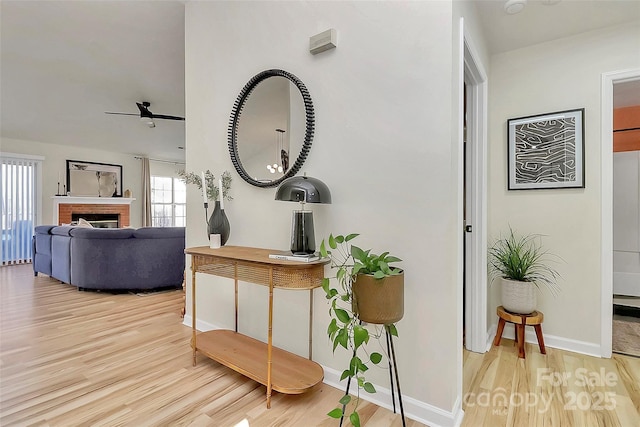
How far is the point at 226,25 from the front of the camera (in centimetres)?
243

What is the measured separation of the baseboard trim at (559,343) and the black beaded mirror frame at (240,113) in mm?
1955

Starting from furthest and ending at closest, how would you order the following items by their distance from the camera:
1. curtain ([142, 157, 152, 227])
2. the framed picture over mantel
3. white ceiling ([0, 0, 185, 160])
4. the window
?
the window
curtain ([142, 157, 152, 227])
the framed picture over mantel
white ceiling ([0, 0, 185, 160])

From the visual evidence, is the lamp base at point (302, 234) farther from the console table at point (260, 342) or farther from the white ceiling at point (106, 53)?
the white ceiling at point (106, 53)

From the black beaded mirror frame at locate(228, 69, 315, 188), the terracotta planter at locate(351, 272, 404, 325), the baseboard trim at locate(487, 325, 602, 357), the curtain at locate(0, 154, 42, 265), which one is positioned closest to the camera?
the terracotta planter at locate(351, 272, 404, 325)

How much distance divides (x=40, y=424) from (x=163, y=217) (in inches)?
298

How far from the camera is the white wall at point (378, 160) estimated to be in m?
1.48

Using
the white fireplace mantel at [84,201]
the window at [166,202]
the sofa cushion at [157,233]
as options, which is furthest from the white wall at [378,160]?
the window at [166,202]

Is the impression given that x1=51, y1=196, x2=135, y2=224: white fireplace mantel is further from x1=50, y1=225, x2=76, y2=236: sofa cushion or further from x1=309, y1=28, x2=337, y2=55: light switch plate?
x1=309, y1=28, x2=337, y2=55: light switch plate

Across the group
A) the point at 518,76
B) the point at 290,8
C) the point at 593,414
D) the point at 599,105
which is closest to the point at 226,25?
the point at 290,8

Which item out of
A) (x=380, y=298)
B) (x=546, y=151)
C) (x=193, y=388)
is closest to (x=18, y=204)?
(x=193, y=388)

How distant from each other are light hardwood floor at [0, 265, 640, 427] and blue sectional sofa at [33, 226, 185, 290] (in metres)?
1.16

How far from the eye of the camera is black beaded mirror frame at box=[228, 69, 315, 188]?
1.92 m

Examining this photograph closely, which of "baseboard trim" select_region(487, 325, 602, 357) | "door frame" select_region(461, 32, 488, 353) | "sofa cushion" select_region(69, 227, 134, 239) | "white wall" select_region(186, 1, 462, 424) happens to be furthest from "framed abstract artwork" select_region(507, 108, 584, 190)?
"sofa cushion" select_region(69, 227, 134, 239)

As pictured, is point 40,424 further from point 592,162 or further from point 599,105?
point 599,105
